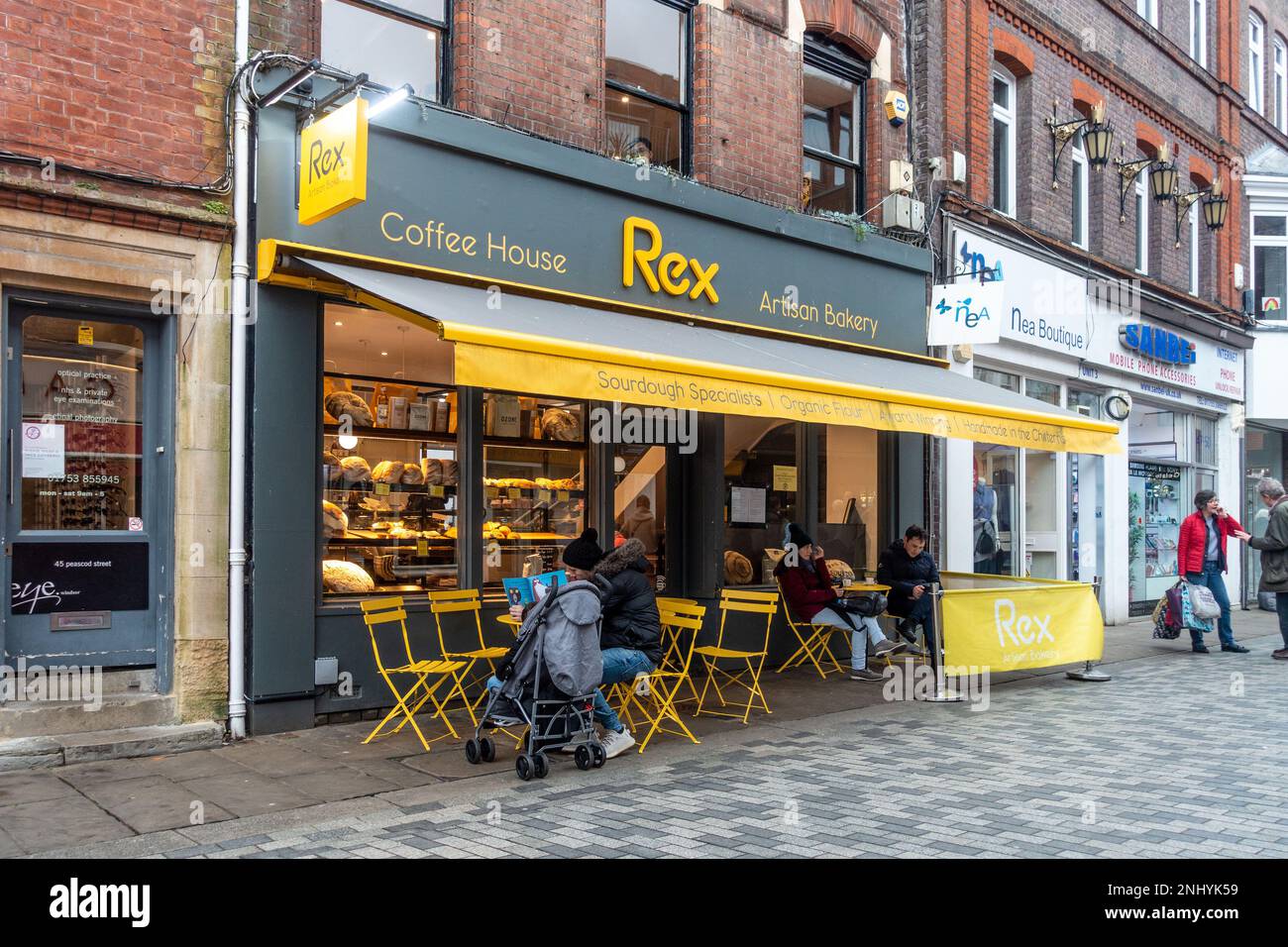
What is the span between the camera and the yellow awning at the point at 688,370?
6.65 metres

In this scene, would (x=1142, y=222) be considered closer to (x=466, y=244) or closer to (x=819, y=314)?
(x=819, y=314)

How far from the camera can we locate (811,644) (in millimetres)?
10992

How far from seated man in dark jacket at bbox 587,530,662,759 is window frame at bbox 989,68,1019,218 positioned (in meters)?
9.44

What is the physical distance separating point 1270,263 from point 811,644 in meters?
15.4

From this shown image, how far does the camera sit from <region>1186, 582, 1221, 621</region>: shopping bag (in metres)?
12.7

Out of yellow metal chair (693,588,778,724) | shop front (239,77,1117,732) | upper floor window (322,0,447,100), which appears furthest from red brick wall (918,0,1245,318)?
upper floor window (322,0,447,100)

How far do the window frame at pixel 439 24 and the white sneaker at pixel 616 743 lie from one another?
4.96 m

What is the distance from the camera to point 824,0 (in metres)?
11.8

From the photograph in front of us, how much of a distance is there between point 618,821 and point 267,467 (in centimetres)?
362

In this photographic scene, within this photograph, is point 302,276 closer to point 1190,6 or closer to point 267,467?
point 267,467

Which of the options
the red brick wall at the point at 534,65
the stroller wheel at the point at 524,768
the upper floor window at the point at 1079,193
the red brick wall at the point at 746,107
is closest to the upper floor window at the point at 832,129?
the red brick wall at the point at 746,107

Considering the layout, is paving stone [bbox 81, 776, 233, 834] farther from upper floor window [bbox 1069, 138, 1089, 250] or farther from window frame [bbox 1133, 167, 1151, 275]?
window frame [bbox 1133, 167, 1151, 275]

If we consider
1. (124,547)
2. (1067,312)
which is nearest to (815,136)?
(1067,312)

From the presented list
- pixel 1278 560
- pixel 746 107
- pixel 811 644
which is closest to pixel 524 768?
pixel 811 644
